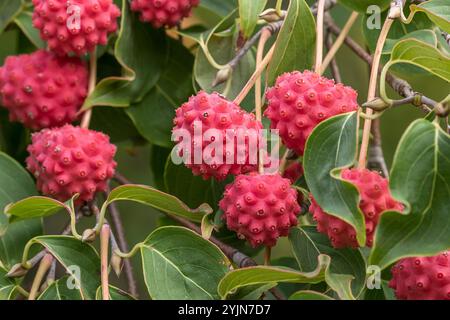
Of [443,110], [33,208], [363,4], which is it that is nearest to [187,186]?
[33,208]

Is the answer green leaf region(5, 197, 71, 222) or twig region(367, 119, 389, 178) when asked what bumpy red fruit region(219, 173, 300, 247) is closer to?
green leaf region(5, 197, 71, 222)

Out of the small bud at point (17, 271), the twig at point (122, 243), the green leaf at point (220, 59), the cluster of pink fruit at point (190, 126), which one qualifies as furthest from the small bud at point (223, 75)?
the small bud at point (17, 271)

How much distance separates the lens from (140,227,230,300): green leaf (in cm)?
117

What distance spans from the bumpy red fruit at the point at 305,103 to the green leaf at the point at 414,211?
0.15 metres

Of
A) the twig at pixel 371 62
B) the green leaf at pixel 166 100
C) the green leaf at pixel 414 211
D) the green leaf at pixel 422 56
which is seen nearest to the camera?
the green leaf at pixel 414 211

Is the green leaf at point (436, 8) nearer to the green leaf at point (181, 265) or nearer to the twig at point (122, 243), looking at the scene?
the green leaf at point (181, 265)

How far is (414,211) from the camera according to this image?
1.01m

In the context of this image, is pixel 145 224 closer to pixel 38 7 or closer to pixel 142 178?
pixel 142 178

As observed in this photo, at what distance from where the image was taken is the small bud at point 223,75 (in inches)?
52.6

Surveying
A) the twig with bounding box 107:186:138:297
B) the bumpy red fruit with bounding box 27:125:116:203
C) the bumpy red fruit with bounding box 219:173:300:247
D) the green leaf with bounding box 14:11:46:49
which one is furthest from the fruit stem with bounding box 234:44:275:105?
the green leaf with bounding box 14:11:46:49

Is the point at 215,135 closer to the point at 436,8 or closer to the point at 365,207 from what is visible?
the point at 365,207

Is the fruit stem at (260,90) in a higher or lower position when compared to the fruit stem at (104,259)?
higher

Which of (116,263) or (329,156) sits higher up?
(329,156)

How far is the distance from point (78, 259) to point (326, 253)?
0.31 m
